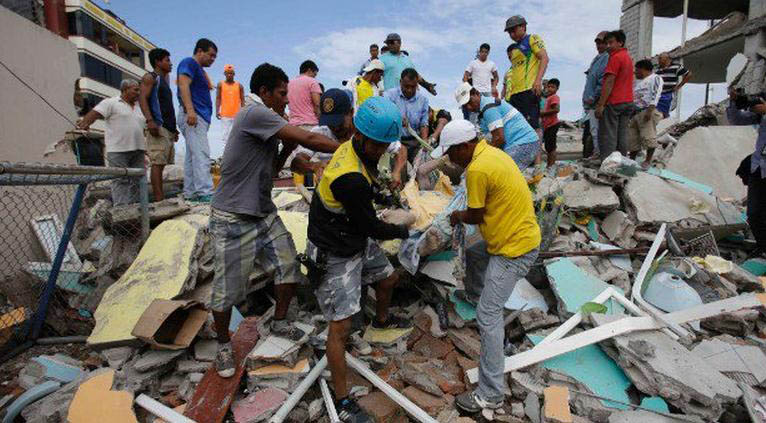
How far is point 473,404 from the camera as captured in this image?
8.66ft

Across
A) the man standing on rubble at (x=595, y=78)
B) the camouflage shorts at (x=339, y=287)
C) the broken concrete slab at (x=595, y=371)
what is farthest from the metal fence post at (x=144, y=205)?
the man standing on rubble at (x=595, y=78)

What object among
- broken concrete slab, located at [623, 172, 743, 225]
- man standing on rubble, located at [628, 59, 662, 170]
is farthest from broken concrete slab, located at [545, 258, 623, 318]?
man standing on rubble, located at [628, 59, 662, 170]

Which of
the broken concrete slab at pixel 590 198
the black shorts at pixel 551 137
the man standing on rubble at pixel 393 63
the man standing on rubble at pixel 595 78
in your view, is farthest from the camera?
the black shorts at pixel 551 137

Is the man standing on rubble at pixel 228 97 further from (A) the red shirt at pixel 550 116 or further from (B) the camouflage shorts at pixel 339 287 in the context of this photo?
(A) the red shirt at pixel 550 116

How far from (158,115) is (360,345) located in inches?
150

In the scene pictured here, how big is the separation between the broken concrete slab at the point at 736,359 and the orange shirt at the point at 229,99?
656 centimetres

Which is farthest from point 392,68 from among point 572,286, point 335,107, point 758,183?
point 758,183

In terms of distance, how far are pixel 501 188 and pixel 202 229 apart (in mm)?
2876

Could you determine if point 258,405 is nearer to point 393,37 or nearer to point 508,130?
point 508,130

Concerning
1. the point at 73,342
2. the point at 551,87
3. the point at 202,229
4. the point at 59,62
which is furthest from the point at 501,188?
the point at 59,62

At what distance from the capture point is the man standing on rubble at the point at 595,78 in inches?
232

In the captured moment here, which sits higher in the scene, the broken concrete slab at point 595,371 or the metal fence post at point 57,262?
the metal fence post at point 57,262

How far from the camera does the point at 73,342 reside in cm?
338

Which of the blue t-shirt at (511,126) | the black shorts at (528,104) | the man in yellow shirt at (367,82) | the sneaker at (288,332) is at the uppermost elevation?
the man in yellow shirt at (367,82)
